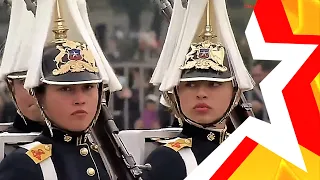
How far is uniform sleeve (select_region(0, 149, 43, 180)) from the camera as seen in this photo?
2293 millimetres

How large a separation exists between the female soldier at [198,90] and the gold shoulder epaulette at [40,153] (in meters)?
0.41

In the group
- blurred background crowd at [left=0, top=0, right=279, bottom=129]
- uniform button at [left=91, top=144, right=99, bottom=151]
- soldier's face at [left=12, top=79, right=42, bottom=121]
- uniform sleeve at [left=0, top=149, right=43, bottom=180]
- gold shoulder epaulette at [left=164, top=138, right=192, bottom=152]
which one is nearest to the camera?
uniform sleeve at [left=0, top=149, right=43, bottom=180]

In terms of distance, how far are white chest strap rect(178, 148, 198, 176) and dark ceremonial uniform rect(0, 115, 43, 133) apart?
645 mm

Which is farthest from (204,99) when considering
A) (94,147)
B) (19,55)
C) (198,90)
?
(19,55)

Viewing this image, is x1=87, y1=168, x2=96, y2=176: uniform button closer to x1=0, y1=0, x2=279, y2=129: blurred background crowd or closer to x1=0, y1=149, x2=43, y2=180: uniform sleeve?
x1=0, y1=149, x2=43, y2=180: uniform sleeve

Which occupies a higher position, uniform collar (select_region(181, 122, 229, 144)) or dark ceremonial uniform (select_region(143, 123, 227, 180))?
uniform collar (select_region(181, 122, 229, 144))

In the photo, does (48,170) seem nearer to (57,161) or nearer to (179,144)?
(57,161)

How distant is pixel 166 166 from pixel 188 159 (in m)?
0.08

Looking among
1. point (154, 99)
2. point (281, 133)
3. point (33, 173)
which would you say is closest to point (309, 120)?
point (281, 133)

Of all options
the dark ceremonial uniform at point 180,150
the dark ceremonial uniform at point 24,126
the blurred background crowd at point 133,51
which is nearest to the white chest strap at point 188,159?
the dark ceremonial uniform at point 180,150

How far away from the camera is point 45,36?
93.6 inches

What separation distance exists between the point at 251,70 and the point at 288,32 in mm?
1059

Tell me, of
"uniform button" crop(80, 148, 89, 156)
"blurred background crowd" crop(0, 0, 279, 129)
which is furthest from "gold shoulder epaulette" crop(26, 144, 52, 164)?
"blurred background crowd" crop(0, 0, 279, 129)

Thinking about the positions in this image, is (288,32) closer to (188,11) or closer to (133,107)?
(188,11)
